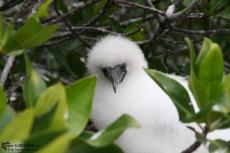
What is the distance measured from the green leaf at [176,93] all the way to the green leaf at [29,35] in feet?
1.06

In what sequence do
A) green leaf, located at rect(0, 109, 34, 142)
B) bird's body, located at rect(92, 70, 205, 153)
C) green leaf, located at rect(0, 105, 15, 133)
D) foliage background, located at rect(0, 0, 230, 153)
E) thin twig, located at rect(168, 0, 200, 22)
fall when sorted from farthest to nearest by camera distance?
1. foliage background, located at rect(0, 0, 230, 153)
2. bird's body, located at rect(92, 70, 205, 153)
3. thin twig, located at rect(168, 0, 200, 22)
4. green leaf, located at rect(0, 105, 15, 133)
5. green leaf, located at rect(0, 109, 34, 142)

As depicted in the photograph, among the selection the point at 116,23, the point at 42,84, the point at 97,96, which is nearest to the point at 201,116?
the point at 42,84

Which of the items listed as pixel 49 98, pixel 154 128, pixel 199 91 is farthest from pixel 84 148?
pixel 154 128

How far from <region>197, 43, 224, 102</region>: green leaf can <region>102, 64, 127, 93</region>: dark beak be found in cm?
124

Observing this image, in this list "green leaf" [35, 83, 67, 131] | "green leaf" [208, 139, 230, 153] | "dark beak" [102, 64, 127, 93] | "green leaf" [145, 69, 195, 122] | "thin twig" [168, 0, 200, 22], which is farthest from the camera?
"dark beak" [102, 64, 127, 93]

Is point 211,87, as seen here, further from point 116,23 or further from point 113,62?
point 116,23

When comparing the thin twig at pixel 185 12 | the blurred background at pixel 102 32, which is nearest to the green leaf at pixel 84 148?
the thin twig at pixel 185 12

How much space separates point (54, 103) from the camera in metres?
1.36

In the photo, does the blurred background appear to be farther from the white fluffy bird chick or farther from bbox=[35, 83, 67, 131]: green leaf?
bbox=[35, 83, 67, 131]: green leaf

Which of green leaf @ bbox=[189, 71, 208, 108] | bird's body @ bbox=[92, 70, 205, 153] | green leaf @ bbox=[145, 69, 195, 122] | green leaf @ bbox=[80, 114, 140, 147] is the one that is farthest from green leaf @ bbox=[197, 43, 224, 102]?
bird's body @ bbox=[92, 70, 205, 153]

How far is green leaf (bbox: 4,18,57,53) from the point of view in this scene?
158 cm

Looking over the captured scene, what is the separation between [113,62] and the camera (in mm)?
2859

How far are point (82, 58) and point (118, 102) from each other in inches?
33.1

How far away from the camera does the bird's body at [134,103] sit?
245 cm
